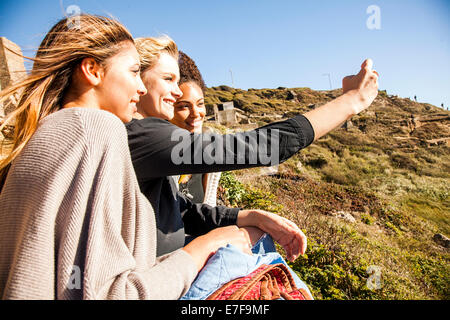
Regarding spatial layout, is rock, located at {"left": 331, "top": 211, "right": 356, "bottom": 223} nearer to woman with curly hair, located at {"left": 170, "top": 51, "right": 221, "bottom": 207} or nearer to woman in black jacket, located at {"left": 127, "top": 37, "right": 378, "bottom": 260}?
woman with curly hair, located at {"left": 170, "top": 51, "right": 221, "bottom": 207}

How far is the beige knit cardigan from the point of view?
0.87 m

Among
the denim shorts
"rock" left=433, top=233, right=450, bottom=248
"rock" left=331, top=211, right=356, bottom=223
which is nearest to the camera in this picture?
the denim shorts

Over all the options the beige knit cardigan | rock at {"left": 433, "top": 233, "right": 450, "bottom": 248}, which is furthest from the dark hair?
rock at {"left": 433, "top": 233, "right": 450, "bottom": 248}

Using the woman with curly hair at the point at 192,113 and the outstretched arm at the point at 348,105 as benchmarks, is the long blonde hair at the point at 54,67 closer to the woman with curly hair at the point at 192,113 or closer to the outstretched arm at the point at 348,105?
the outstretched arm at the point at 348,105

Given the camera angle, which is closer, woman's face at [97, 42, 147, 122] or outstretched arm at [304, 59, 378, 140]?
outstretched arm at [304, 59, 378, 140]

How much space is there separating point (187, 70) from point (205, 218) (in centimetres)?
162

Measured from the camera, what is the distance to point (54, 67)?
1287 mm

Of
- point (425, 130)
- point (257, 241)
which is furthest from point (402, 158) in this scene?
point (257, 241)

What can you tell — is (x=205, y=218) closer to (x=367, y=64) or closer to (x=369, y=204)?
(x=367, y=64)

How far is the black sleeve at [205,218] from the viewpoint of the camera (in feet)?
6.34

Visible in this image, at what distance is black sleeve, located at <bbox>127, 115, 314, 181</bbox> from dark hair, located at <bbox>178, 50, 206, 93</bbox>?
1.70 m

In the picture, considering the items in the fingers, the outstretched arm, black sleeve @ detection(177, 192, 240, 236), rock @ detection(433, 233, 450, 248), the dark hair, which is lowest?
rock @ detection(433, 233, 450, 248)

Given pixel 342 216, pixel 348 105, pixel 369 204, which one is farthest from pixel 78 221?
pixel 369 204

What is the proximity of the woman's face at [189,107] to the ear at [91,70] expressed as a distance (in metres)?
1.49
